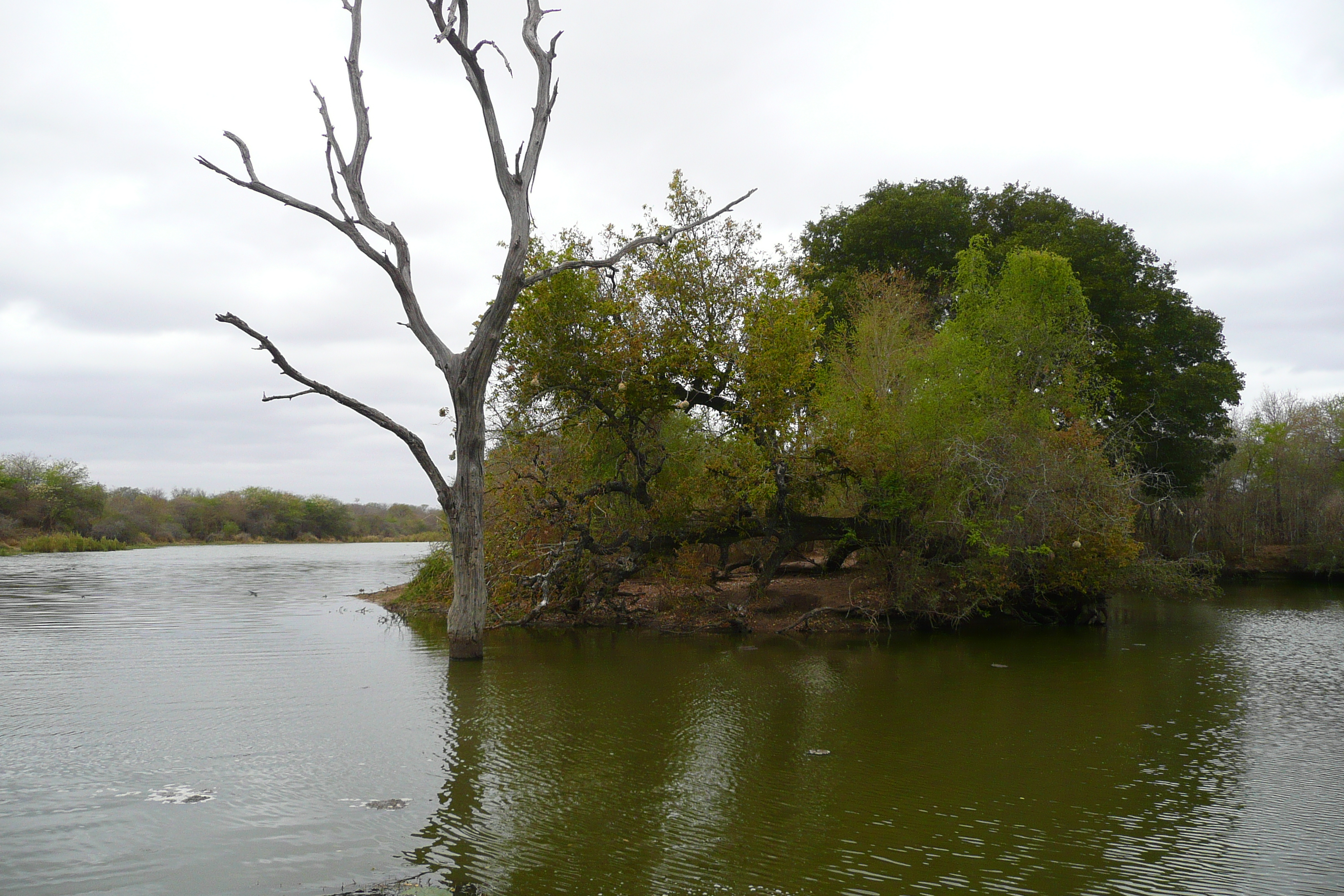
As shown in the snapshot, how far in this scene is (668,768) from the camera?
7.90 m

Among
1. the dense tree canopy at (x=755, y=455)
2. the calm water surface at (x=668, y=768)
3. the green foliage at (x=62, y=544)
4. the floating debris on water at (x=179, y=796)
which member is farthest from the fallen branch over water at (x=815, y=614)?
the green foliage at (x=62, y=544)

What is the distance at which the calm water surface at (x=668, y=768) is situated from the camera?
550 cm

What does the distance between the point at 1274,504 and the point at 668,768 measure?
39312 mm

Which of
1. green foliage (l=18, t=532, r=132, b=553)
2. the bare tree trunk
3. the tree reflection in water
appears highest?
the bare tree trunk

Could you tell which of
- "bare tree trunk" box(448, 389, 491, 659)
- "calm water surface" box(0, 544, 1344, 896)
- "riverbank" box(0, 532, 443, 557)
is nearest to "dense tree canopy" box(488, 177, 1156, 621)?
"calm water surface" box(0, 544, 1344, 896)

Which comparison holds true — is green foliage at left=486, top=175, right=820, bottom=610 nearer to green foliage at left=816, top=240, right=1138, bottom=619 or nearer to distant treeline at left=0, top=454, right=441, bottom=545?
green foliage at left=816, top=240, right=1138, bottom=619

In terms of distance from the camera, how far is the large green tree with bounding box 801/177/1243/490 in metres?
27.9

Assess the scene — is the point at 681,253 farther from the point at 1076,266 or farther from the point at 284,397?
the point at 1076,266

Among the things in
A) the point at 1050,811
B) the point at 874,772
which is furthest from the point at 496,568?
the point at 1050,811

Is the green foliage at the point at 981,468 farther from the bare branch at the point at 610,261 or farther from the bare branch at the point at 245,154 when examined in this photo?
the bare branch at the point at 245,154

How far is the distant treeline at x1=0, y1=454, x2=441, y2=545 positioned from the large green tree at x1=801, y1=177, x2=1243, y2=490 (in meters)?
20.5

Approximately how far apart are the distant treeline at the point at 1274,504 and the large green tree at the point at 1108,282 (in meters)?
2.73

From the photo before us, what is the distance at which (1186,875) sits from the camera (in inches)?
217

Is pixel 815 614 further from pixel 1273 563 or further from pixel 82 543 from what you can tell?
pixel 82 543
